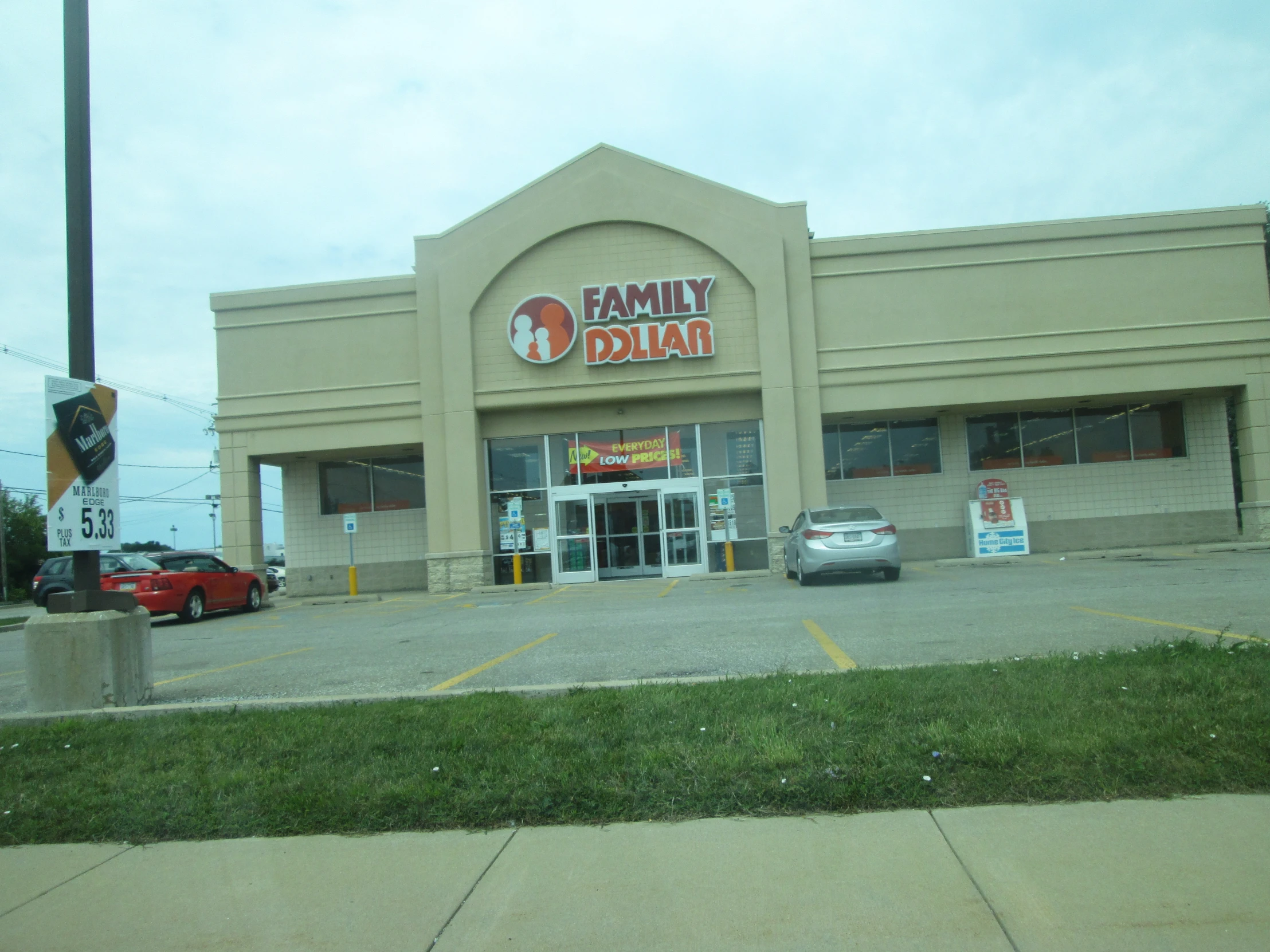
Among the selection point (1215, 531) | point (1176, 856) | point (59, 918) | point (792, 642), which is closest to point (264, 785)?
point (59, 918)

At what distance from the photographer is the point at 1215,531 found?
78.6 feet

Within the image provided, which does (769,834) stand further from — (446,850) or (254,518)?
(254,518)

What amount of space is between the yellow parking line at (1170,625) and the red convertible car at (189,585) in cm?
1525

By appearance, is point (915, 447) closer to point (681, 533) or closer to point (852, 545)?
point (681, 533)

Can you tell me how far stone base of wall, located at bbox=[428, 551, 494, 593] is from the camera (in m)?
23.5

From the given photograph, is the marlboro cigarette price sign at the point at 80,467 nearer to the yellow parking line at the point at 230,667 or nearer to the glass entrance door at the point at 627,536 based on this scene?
the yellow parking line at the point at 230,667

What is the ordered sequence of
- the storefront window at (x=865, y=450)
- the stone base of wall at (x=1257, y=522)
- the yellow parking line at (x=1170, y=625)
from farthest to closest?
the storefront window at (x=865, y=450) < the stone base of wall at (x=1257, y=522) < the yellow parking line at (x=1170, y=625)

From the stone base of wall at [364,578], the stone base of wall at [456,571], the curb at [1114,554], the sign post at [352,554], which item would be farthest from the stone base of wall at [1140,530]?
the sign post at [352,554]

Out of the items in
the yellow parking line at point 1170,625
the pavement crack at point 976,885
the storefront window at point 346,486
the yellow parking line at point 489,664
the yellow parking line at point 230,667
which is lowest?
the pavement crack at point 976,885

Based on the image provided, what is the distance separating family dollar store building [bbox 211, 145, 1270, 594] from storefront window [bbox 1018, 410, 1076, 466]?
6 cm

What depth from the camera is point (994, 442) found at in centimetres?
2473

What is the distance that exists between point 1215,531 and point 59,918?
86.6 ft

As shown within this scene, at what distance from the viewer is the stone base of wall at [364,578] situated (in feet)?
85.1

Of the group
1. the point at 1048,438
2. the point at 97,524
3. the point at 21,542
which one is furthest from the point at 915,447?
the point at 21,542
